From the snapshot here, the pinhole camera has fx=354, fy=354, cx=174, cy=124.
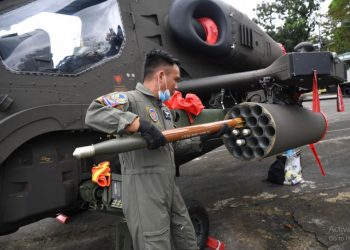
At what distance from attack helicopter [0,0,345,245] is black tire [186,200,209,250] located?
1.68 feet

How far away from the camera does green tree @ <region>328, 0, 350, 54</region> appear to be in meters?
31.0

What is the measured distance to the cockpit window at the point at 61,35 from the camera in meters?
2.91

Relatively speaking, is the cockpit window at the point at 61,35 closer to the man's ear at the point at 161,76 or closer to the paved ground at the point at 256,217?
the man's ear at the point at 161,76

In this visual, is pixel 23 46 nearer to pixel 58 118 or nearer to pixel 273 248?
pixel 58 118

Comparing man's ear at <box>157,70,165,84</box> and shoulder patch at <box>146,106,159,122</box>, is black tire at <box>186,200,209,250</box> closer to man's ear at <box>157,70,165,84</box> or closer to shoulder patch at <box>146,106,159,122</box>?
shoulder patch at <box>146,106,159,122</box>

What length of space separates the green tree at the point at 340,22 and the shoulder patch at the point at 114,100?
33.4 m

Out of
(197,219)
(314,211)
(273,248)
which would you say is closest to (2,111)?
(197,219)

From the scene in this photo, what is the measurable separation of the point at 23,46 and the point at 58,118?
0.69 metres

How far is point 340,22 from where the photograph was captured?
107 feet

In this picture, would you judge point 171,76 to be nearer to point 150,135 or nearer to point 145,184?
point 150,135

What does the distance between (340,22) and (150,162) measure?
3547cm

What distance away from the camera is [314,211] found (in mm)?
4309

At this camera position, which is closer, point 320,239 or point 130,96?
point 130,96

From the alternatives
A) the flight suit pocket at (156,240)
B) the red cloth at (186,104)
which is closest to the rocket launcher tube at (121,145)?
the flight suit pocket at (156,240)
